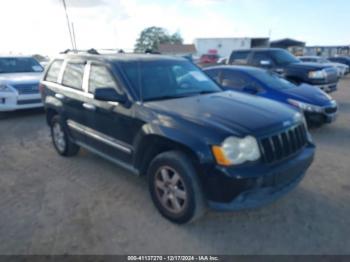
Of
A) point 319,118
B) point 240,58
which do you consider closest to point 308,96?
point 319,118

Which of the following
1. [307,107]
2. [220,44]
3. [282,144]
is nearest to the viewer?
[282,144]

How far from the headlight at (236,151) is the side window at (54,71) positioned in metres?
3.48

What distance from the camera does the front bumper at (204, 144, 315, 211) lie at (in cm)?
256

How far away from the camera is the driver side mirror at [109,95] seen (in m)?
3.25

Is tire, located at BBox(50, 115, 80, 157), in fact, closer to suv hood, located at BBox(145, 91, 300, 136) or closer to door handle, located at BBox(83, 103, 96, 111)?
door handle, located at BBox(83, 103, 96, 111)

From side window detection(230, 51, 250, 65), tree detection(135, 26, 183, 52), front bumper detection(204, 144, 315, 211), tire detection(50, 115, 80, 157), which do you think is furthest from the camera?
tree detection(135, 26, 183, 52)

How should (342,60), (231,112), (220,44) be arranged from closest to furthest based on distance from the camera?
(231,112), (342,60), (220,44)

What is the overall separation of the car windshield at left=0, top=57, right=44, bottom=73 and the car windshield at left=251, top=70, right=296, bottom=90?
718 cm

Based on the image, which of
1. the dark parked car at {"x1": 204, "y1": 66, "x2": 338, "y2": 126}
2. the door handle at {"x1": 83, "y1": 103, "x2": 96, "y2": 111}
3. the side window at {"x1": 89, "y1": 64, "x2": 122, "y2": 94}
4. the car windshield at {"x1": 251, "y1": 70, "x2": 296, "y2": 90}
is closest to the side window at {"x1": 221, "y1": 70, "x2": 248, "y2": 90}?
the dark parked car at {"x1": 204, "y1": 66, "x2": 338, "y2": 126}

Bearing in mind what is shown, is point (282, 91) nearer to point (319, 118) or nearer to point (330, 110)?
point (319, 118)

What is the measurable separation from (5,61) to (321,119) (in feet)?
30.7

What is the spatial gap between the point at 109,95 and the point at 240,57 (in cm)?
821

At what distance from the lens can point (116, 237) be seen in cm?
287

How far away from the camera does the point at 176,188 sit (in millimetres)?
2928
